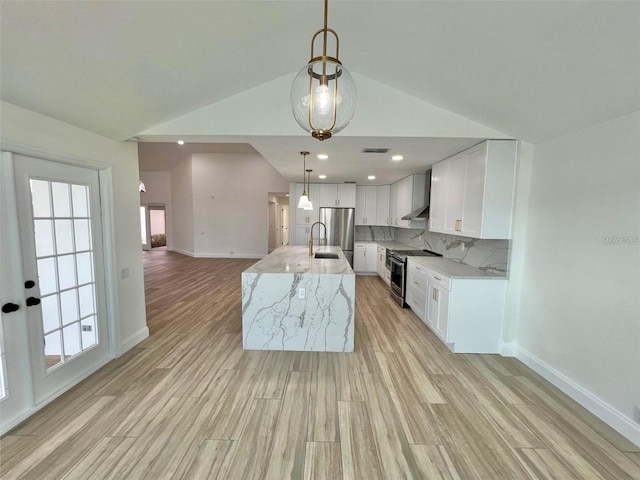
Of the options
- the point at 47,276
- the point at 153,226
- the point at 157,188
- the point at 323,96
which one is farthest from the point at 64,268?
Result: the point at 153,226

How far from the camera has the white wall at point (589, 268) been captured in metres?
1.94

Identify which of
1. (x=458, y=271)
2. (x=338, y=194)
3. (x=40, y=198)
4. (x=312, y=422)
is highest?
(x=338, y=194)

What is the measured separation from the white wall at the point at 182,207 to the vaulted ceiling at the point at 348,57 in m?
7.52

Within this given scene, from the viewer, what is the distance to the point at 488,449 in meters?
1.79

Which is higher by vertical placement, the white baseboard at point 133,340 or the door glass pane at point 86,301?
the door glass pane at point 86,301

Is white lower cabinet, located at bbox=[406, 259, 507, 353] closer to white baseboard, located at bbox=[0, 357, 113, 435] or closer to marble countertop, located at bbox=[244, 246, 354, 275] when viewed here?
marble countertop, located at bbox=[244, 246, 354, 275]

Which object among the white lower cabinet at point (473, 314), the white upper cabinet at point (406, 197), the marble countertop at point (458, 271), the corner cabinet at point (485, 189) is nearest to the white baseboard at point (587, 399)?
the white lower cabinet at point (473, 314)

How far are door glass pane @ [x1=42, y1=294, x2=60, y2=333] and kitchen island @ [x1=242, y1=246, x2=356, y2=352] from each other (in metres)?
1.60

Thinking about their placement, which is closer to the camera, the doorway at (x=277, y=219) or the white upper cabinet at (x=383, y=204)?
the white upper cabinet at (x=383, y=204)

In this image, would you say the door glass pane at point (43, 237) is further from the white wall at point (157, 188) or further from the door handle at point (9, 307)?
the white wall at point (157, 188)

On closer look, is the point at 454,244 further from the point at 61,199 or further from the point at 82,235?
the point at 61,199

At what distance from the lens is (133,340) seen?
10.2 feet

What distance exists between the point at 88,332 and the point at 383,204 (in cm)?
595

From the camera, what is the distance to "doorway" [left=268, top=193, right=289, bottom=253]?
991 cm
